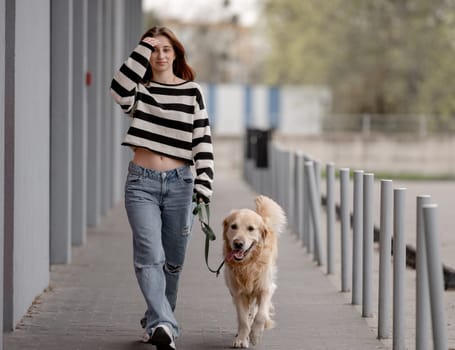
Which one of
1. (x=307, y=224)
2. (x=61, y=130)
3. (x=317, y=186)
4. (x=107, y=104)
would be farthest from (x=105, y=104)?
(x=61, y=130)

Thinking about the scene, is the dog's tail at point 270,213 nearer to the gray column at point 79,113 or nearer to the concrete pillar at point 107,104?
the gray column at point 79,113

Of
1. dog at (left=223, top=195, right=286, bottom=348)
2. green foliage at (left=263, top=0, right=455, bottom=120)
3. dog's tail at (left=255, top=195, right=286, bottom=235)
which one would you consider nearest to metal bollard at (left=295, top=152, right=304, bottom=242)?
dog's tail at (left=255, top=195, right=286, bottom=235)

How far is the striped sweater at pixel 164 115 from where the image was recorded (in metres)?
7.58

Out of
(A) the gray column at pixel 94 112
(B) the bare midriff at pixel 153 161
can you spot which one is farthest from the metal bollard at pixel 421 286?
(A) the gray column at pixel 94 112

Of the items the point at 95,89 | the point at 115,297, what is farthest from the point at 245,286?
the point at 95,89

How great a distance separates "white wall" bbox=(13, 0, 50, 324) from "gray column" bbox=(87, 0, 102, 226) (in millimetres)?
5218

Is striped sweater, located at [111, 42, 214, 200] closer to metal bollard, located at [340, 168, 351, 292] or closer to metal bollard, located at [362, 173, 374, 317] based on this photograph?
metal bollard, located at [362, 173, 374, 317]

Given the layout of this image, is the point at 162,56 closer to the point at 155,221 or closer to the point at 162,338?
the point at 155,221

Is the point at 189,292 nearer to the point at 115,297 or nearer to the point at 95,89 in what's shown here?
the point at 115,297

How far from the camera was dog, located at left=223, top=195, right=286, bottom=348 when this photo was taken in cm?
771

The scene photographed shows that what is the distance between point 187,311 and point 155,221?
1.85 metres

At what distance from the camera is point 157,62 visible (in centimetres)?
763

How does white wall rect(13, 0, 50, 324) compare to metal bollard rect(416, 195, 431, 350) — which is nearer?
metal bollard rect(416, 195, 431, 350)

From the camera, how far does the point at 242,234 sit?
25.2ft
